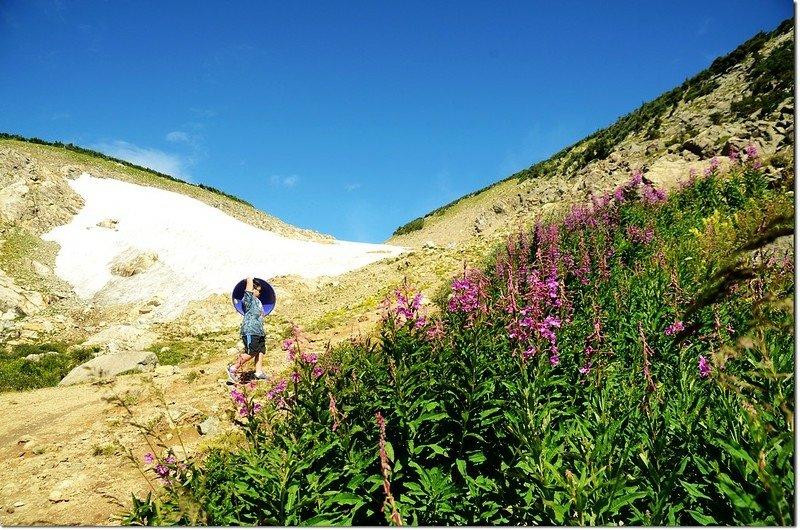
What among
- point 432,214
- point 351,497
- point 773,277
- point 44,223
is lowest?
point 351,497

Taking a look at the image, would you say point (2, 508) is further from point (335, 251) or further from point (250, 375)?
point (335, 251)

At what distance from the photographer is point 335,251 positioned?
93.8 ft

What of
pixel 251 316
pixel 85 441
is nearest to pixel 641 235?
Answer: pixel 251 316

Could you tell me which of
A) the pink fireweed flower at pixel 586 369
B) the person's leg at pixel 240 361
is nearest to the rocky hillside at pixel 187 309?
the person's leg at pixel 240 361

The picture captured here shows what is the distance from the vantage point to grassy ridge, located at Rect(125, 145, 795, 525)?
2484mm

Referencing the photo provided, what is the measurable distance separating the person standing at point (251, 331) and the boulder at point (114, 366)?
4135mm

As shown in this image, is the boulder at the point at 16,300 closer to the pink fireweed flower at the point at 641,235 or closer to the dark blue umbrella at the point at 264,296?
the dark blue umbrella at the point at 264,296

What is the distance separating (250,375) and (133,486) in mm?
4322

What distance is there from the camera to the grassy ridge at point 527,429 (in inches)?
97.8

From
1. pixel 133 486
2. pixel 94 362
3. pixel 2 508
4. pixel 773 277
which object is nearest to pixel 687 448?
pixel 773 277

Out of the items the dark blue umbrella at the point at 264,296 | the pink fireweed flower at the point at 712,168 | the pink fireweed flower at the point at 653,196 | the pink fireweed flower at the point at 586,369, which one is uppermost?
the pink fireweed flower at the point at 712,168

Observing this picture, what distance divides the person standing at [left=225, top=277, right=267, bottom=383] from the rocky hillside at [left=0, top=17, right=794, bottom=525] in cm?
76

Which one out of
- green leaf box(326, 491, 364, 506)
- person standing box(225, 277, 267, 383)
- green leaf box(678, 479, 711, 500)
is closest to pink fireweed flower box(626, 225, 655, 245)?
green leaf box(678, 479, 711, 500)

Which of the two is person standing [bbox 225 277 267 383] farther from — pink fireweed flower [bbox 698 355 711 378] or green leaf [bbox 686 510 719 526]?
green leaf [bbox 686 510 719 526]
